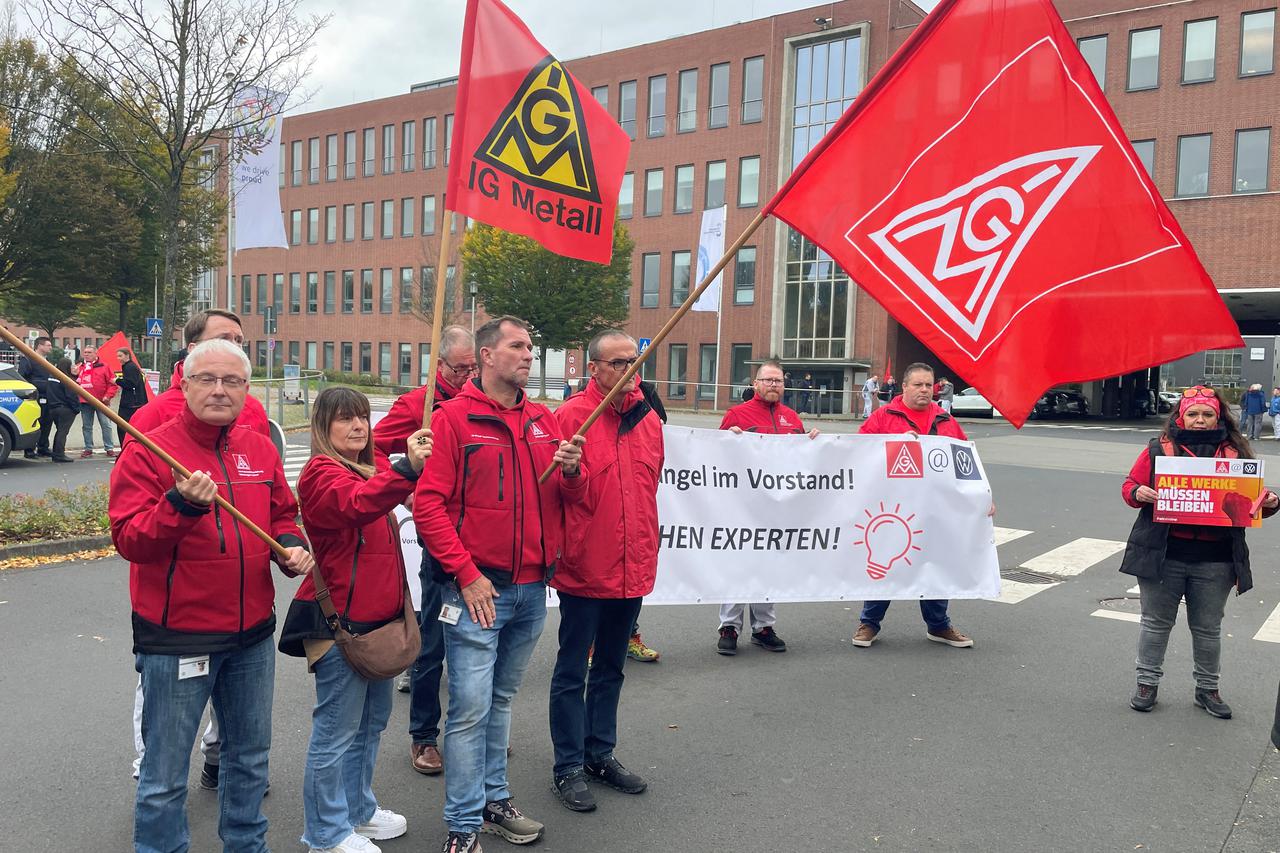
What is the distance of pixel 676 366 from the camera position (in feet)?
166

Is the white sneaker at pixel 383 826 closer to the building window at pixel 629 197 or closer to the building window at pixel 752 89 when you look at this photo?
the building window at pixel 752 89

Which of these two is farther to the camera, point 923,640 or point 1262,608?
point 1262,608

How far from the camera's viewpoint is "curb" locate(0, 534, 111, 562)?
29.2 ft

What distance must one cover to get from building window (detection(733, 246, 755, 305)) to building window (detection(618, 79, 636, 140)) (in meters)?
9.25

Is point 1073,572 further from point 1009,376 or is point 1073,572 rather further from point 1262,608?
point 1009,376

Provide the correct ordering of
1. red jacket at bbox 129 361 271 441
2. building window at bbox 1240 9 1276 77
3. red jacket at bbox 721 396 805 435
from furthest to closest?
building window at bbox 1240 9 1276 77 < red jacket at bbox 721 396 805 435 < red jacket at bbox 129 361 271 441

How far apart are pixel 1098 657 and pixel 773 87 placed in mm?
43864

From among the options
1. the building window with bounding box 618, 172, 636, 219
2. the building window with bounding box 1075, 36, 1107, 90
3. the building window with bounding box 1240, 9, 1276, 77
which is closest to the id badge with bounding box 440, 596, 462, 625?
the building window with bounding box 1240, 9, 1276, 77

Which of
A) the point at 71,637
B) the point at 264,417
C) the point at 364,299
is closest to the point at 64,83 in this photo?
the point at 71,637

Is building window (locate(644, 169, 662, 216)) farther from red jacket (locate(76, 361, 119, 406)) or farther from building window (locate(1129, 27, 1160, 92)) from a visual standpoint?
red jacket (locate(76, 361, 119, 406))

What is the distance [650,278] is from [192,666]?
159 feet

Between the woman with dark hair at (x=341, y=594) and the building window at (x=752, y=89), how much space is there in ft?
152

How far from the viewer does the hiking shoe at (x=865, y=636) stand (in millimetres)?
6816

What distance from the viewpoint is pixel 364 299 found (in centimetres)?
6191
